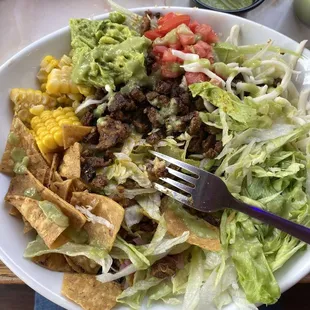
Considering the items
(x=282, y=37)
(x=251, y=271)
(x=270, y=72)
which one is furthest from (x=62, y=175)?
(x=282, y=37)

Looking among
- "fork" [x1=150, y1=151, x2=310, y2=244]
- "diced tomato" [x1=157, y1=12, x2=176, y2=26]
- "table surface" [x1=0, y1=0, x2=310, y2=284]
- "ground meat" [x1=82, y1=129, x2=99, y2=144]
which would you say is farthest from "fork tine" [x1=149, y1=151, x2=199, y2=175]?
"table surface" [x1=0, y1=0, x2=310, y2=284]

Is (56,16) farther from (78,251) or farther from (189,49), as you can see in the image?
(78,251)

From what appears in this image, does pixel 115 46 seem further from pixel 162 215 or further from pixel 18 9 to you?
pixel 18 9

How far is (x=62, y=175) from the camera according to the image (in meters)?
1.63

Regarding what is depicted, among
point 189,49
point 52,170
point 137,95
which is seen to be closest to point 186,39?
point 189,49

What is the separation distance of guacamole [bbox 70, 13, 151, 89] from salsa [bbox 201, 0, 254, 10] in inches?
22.4

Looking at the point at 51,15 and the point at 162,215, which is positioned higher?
the point at 51,15

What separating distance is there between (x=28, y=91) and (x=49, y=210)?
0.47m

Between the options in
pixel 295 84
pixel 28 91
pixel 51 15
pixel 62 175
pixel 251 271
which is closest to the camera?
pixel 251 271

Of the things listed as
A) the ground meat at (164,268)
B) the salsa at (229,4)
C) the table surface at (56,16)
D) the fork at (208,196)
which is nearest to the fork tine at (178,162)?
the fork at (208,196)

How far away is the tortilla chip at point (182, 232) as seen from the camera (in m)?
1.53

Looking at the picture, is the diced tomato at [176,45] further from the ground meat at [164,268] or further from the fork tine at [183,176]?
the ground meat at [164,268]

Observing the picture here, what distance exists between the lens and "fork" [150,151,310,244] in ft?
4.75

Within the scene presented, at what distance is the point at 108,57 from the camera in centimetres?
170
